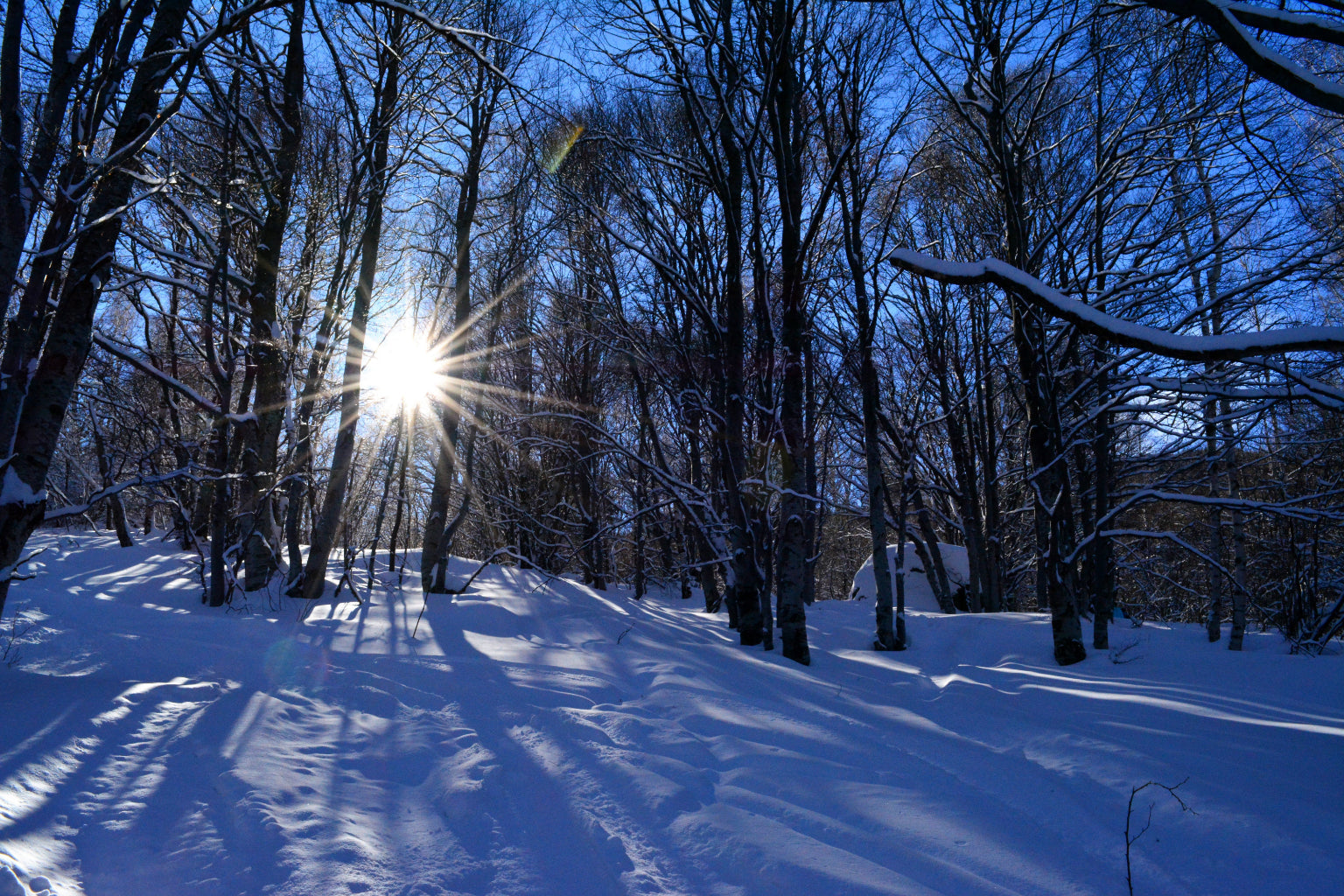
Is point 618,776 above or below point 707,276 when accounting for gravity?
below

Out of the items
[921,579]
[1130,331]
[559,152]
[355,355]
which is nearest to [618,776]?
[1130,331]

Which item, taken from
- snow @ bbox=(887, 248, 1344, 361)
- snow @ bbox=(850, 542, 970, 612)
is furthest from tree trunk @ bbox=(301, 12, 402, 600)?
snow @ bbox=(850, 542, 970, 612)

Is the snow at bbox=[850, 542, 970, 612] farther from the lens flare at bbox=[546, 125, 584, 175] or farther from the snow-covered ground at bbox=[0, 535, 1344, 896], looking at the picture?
the lens flare at bbox=[546, 125, 584, 175]

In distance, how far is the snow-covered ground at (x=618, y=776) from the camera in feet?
7.70

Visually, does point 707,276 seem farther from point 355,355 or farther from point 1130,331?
point 1130,331

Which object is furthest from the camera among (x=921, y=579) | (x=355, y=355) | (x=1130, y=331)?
(x=921, y=579)

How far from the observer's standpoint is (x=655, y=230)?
9594mm

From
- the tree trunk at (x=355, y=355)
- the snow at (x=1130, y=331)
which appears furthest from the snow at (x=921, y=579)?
the snow at (x=1130, y=331)

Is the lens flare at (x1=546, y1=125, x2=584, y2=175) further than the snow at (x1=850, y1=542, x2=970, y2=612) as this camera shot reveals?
No

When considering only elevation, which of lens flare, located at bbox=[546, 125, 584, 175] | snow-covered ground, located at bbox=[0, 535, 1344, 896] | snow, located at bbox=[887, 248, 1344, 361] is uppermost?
lens flare, located at bbox=[546, 125, 584, 175]

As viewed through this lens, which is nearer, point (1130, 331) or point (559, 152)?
point (1130, 331)

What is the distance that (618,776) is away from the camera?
3230mm

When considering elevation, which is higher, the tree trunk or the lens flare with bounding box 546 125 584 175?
the lens flare with bounding box 546 125 584 175

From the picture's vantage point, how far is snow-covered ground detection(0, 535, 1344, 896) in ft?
7.70
